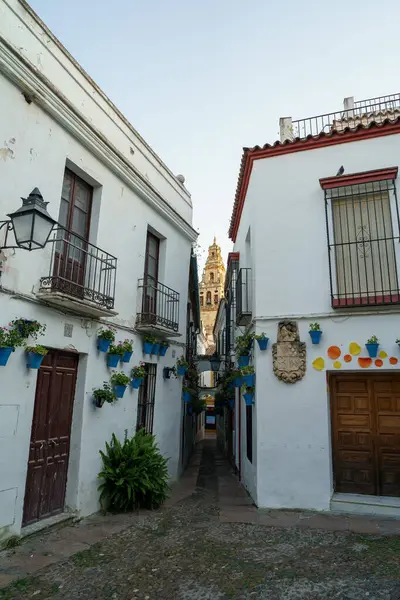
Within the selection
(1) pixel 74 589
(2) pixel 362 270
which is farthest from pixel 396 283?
(1) pixel 74 589

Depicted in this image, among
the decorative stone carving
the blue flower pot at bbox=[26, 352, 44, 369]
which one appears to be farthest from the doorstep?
the blue flower pot at bbox=[26, 352, 44, 369]

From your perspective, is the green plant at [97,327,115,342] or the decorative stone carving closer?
the green plant at [97,327,115,342]

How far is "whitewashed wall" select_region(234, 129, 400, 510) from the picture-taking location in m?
6.36

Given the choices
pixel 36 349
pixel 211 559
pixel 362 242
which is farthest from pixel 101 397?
pixel 362 242

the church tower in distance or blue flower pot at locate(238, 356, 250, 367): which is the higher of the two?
the church tower in distance

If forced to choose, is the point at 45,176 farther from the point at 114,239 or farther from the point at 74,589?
the point at 74,589

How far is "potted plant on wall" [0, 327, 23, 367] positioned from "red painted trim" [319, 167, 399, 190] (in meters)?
5.42

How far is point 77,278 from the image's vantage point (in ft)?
20.8

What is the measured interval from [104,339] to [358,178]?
500 cm

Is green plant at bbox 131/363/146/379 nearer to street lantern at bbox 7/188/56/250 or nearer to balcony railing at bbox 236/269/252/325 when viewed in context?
balcony railing at bbox 236/269/252/325

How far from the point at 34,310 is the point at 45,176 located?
1.91 meters

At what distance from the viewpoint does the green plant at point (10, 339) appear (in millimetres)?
4604

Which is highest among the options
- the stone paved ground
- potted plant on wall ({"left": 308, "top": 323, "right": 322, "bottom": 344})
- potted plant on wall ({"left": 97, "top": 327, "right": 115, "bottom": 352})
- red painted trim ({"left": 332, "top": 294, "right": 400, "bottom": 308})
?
red painted trim ({"left": 332, "top": 294, "right": 400, "bottom": 308})

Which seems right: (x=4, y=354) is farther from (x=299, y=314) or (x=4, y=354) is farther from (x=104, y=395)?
(x=299, y=314)
